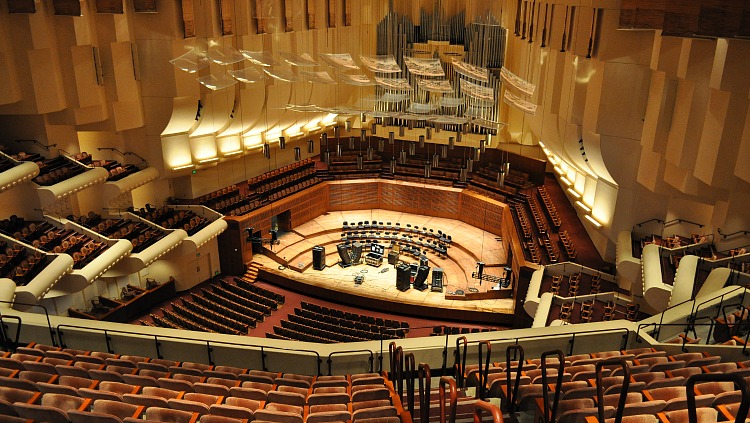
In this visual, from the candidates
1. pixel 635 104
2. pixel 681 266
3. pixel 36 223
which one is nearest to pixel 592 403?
pixel 681 266

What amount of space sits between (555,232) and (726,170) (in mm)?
6208

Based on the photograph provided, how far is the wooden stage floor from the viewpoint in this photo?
14539 millimetres

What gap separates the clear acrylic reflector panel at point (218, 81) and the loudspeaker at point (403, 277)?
22.4 ft

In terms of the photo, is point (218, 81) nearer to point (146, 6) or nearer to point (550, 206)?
point (146, 6)

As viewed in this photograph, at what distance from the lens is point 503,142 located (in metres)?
19.0

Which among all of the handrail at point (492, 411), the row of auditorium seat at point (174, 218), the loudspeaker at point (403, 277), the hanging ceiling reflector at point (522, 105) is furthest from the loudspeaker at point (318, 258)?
the handrail at point (492, 411)

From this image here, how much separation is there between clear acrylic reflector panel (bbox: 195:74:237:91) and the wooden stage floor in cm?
590

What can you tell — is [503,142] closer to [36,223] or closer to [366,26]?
[366,26]

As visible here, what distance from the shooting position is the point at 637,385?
15.5 ft

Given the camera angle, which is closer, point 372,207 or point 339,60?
point 339,60

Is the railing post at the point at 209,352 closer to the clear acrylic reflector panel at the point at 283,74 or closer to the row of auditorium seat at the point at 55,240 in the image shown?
the row of auditorium seat at the point at 55,240

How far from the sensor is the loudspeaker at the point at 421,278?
50.4 feet

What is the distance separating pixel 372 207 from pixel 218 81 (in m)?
9.09

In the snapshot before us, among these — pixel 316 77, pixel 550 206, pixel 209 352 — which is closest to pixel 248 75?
pixel 316 77
